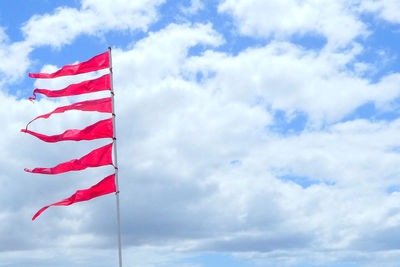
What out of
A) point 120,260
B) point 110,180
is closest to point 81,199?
point 110,180

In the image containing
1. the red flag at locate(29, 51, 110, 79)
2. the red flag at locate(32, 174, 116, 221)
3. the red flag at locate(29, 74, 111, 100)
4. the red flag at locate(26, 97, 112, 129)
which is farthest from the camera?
the red flag at locate(29, 51, 110, 79)

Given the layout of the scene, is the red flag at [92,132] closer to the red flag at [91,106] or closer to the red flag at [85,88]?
the red flag at [91,106]

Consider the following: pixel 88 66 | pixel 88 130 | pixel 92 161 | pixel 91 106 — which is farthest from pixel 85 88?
pixel 92 161

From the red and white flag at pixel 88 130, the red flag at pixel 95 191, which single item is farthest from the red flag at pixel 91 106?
the red flag at pixel 95 191

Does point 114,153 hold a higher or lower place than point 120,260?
higher

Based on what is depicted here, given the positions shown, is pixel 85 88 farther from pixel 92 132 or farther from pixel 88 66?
pixel 92 132

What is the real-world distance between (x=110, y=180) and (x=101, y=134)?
379 cm

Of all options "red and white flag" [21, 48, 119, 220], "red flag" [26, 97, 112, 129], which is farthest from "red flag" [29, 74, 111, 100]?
"red flag" [26, 97, 112, 129]

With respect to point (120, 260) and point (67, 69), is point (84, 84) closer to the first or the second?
point (67, 69)

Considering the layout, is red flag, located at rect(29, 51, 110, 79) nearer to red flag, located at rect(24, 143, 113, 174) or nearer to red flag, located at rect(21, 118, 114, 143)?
red flag, located at rect(21, 118, 114, 143)

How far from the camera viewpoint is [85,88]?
63156 millimetres

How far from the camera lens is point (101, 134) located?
62.2 m

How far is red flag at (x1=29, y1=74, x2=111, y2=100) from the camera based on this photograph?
6306 centimetres

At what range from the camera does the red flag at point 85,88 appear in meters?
63.1
